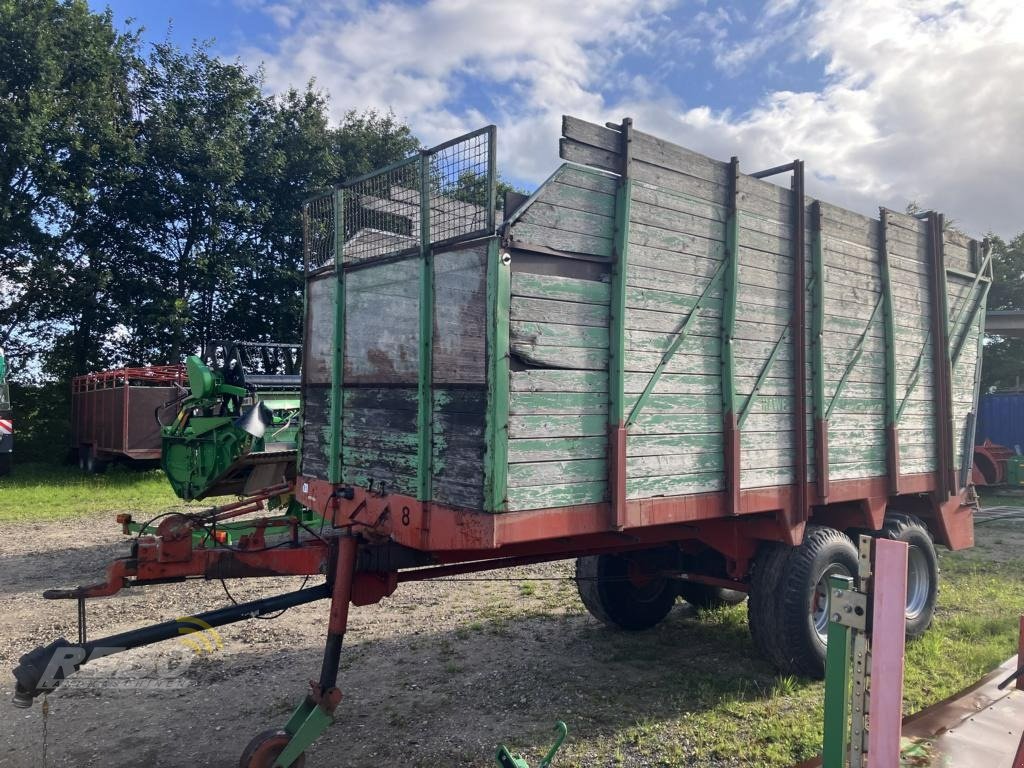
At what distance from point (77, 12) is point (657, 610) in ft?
65.6

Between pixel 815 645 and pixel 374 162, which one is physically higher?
pixel 374 162

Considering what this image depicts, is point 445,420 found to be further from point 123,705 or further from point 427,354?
point 123,705

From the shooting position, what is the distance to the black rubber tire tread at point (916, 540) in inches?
215

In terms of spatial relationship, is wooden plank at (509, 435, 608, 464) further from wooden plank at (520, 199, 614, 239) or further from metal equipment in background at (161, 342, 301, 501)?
metal equipment in background at (161, 342, 301, 501)

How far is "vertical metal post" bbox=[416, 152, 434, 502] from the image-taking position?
140 inches

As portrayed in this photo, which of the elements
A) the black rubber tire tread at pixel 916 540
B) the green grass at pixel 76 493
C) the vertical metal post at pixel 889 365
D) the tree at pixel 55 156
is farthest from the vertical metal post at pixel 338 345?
the tree at pixel 55 156

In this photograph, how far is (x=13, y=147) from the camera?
53.1ft

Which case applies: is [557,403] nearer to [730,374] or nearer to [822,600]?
[730,374]

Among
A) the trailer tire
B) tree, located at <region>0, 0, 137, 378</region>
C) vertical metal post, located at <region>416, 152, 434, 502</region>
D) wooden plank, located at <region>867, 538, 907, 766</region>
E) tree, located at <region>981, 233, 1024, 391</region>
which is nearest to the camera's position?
wooden plank, located at <region>867, 538, 907, 766</region>

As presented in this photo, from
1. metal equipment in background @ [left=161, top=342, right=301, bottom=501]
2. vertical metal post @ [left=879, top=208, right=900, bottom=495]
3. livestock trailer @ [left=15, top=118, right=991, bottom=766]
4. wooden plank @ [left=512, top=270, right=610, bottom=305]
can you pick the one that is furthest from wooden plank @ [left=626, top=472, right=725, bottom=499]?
metal equipment in background @ [left=161, top=342, right=301, bottom=501]

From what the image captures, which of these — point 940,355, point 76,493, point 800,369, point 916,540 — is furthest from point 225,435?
point 76,493

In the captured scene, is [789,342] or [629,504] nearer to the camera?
[629,504]

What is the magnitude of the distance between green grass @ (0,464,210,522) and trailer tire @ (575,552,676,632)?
8679mm

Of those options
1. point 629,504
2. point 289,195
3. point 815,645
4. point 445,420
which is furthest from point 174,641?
point 289,195
